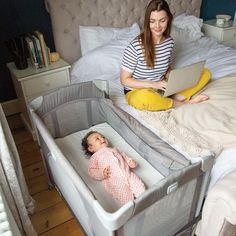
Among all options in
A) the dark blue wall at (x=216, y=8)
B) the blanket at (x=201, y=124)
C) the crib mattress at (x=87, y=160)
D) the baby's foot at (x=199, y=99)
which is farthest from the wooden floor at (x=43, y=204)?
the dark blue wall at (x=216, y=8)

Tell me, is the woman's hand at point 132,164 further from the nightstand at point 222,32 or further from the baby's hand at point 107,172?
the nightstand at point 222,32

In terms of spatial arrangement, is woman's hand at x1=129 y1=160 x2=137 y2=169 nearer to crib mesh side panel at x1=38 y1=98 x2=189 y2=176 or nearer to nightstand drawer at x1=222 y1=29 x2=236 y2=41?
crib mesh side panel at x1=38 y1=98 x2=189 y2=176

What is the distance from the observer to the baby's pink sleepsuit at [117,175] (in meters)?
1.21

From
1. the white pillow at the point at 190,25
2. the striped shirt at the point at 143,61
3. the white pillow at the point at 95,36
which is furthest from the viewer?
the white pillow at the point at 190,25

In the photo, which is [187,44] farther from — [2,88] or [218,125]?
[2,88]

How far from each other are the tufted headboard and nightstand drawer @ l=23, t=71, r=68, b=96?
30 cm

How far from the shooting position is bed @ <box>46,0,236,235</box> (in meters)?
1.32

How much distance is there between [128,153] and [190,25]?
70.8 inches

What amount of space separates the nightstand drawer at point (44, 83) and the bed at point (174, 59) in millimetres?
133

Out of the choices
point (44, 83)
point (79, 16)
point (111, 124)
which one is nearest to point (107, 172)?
point (111, 124)

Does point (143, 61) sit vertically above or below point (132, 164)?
above

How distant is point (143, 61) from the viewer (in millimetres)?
1686

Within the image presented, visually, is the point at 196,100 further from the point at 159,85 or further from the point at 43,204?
the point at 43,204

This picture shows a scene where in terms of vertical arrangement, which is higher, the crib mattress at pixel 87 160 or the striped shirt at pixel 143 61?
the striped shirt at pixel 143 61
